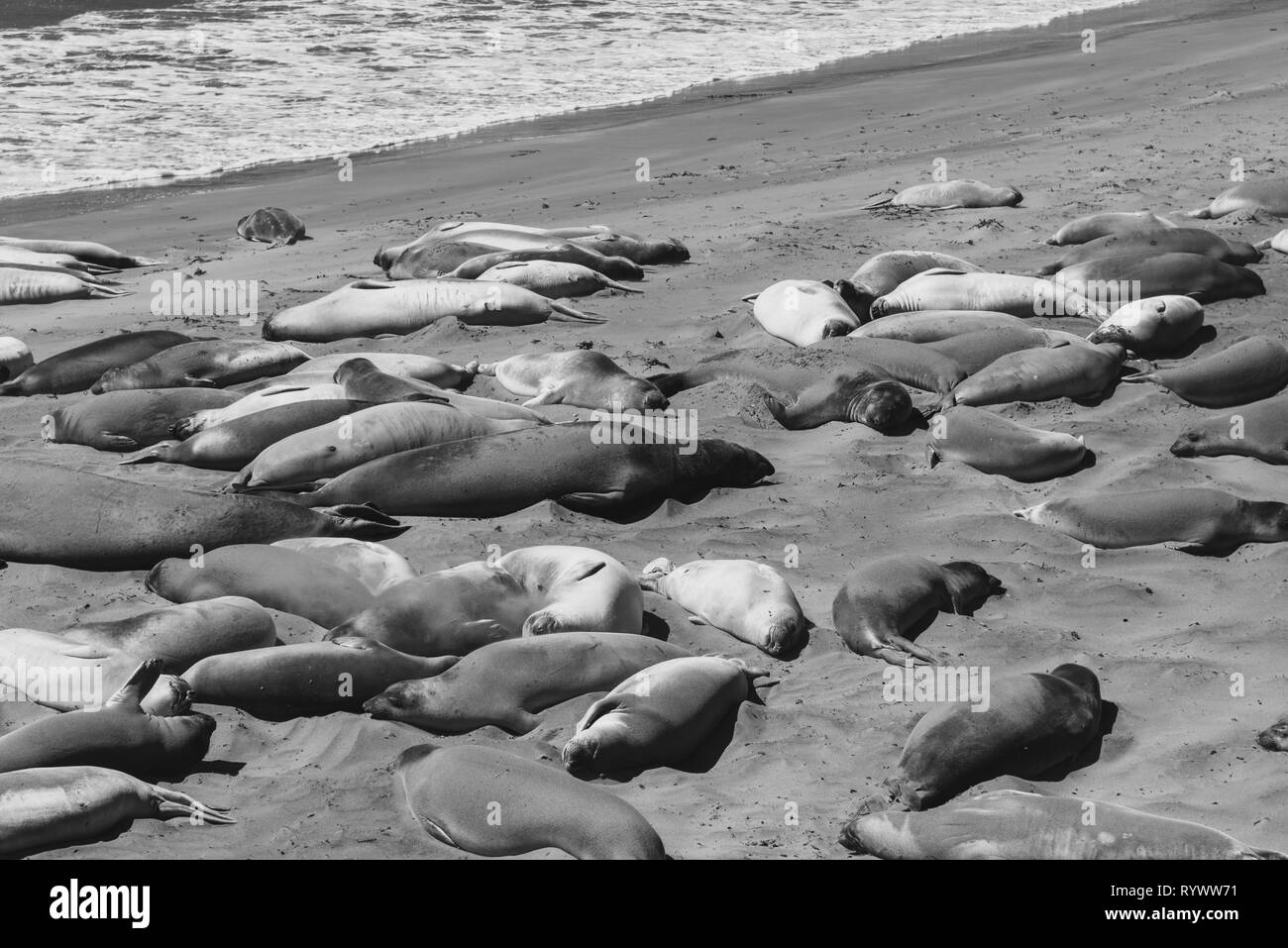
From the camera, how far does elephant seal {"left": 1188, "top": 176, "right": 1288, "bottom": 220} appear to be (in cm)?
845

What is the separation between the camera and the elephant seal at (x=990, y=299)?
6977mm

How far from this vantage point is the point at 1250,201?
848 centimetres

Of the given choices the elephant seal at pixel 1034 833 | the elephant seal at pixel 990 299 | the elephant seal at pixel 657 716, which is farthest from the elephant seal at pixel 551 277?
the elephant seal at pixel 1034 833

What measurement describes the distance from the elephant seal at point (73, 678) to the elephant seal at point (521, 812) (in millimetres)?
808

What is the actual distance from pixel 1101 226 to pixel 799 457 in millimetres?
3186

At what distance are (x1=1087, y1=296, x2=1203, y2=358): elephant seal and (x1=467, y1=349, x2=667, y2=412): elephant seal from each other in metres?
2.12

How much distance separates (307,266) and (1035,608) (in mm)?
5303

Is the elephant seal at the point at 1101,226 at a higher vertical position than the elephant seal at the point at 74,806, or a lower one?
higher

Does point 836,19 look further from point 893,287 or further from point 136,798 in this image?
point 136,798

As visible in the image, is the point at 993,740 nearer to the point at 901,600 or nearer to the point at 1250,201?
the point at 901,600

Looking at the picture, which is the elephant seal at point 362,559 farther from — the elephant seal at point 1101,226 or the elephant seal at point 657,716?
the elephant seal at point 1101,226

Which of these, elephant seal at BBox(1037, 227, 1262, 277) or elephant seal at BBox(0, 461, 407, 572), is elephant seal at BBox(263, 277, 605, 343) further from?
elephant seal at BBox(1037, 227, 1262, 277)

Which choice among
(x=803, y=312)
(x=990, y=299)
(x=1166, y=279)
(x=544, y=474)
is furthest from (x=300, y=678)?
(x=1166, y=279)

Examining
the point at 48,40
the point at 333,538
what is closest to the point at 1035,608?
the point at 333,538
